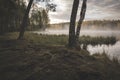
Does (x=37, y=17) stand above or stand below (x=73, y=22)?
above

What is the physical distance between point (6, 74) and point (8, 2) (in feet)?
74.2

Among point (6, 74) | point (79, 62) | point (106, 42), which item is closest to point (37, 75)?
point (6, 74)

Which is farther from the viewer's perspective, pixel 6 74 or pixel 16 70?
pixel 16 70

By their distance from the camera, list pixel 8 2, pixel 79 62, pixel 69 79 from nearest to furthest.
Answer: pixel 69 79 → pixel 79 62 → pixel 8 2

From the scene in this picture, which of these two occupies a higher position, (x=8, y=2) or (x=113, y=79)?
(x=8, y=2)

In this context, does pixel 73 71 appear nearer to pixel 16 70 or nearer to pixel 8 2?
pixel 16 70

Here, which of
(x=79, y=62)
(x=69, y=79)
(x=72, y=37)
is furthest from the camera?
(x=72, y=37)

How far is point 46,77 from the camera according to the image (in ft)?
21.7

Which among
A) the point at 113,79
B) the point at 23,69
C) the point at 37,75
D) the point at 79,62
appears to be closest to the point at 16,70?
the point at 23,69

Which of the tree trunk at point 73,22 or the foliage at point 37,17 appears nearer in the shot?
the tree trunk at point 73,22

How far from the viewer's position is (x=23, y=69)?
7.50m

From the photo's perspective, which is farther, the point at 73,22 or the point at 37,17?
the point at 37,17

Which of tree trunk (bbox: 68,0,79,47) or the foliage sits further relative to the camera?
the foliage

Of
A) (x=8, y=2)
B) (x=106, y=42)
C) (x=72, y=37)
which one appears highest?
(x=8, y=2)
